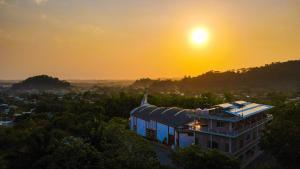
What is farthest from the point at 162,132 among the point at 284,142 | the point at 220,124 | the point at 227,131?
the point at 284,142

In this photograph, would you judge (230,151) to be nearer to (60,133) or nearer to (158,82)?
(60,133)

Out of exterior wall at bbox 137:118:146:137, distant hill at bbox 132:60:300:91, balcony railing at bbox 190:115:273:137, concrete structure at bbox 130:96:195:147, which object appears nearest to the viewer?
balcony railing at bbox 190:115:273:137

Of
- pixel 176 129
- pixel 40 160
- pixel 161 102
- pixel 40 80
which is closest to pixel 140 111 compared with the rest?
pixel 176 129

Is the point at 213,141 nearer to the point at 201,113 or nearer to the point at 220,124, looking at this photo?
the point at 220,124

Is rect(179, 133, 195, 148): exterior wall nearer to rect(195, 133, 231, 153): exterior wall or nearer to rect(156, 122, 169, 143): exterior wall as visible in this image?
rect(195, 133, 231, 153): exterior wall

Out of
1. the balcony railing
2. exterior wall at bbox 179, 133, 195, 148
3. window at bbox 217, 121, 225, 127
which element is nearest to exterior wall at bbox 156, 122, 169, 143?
exterior wall at bbox 179, 133, 195, 148

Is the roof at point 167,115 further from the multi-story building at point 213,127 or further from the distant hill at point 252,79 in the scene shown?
the distant hill at point 252,79
